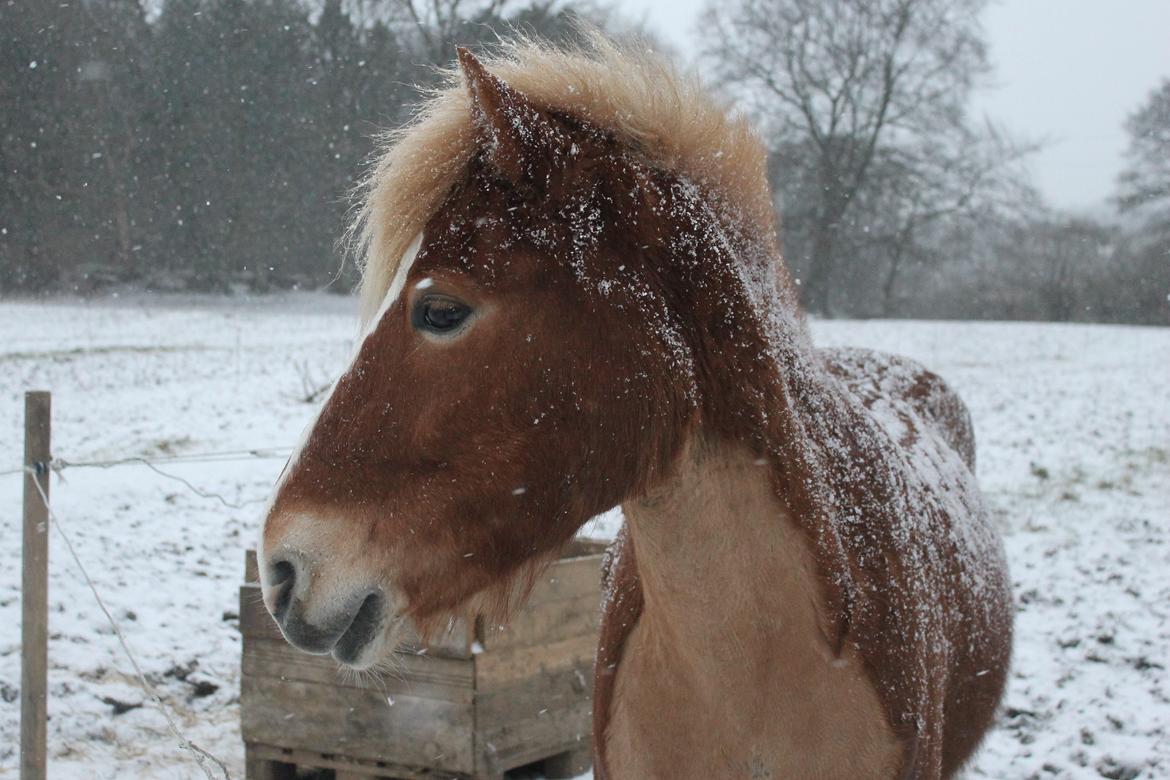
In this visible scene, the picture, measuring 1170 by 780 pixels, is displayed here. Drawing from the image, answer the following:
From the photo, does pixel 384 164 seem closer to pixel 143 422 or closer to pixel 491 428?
pixel 491 428

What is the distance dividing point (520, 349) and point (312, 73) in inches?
627

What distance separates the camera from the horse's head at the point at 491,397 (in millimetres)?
1651

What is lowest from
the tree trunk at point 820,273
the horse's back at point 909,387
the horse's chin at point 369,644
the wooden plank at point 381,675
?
the wooden plank at point 381,675

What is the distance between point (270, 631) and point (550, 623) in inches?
44.6

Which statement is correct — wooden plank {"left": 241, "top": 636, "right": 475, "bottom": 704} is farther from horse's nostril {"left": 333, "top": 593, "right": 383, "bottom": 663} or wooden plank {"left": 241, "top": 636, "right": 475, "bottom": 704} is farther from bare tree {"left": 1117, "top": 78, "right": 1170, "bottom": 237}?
bare tree {"left": 1117, "top": 78, "right": 1170, "bottom": 237}

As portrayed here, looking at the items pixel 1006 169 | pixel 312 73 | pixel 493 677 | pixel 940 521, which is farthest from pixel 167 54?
pixel 1006 169

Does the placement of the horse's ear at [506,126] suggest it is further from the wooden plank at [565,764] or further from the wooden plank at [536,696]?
the wooden plank at [565,764]

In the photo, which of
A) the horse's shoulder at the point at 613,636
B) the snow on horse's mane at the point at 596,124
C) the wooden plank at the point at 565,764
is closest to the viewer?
the snow on horse's mane at the point at 596,124

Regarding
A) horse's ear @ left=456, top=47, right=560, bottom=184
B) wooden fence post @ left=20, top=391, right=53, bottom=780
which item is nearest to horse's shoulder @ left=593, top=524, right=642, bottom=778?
horse's ear @ left=456, top=47, right=560, bottom=184

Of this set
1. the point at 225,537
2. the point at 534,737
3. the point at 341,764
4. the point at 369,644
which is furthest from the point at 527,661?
the point at 225,537

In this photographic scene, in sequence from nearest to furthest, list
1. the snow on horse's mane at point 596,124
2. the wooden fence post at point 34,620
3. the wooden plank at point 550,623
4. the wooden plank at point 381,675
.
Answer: the snow on horse's mane at point 596,124
the wooden fence post at point 34,620
the wooden plank at point 381,675
the wooden plank at point 550,623

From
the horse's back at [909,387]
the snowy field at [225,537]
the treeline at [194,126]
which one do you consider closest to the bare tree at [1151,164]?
the snowy field at [225,537]

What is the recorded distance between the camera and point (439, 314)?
5.61 feet

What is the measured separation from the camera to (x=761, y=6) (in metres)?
27.5
